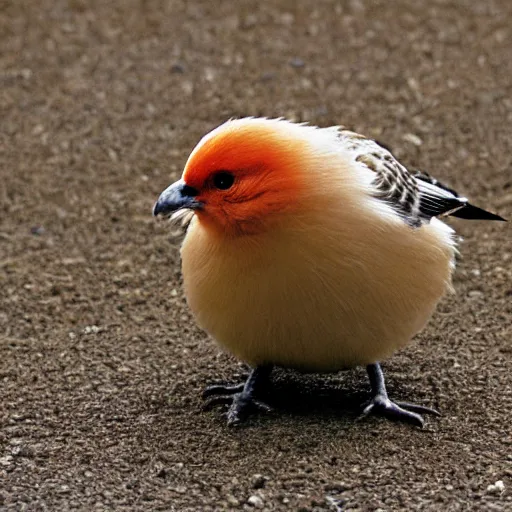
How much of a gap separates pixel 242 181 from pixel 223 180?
94 millimetres

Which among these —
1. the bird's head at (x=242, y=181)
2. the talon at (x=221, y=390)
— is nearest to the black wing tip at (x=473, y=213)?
the bird's head at (x=242, y=181)

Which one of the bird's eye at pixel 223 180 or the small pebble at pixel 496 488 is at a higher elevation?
the bird's eye at pixel 223 180

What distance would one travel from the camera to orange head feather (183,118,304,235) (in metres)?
5.12

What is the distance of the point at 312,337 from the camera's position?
5246mm

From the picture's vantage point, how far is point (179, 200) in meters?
5.21

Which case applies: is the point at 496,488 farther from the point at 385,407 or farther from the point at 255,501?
the point at 255,501

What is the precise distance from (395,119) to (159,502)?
5.13 meters

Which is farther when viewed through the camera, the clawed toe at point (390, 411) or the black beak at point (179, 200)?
the clawed toe at point (390, 411)

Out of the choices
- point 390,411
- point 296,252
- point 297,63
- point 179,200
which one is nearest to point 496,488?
point 390,411

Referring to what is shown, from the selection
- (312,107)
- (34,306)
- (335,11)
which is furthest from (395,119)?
(34,306)

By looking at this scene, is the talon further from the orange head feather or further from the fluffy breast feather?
the orange head feather

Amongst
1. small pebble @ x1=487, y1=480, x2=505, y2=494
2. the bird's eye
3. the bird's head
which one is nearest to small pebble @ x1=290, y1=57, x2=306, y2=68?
the bird's head

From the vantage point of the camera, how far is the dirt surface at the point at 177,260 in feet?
16.9

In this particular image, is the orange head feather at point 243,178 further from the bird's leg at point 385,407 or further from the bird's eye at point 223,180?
the bird's leg at point 385,407
